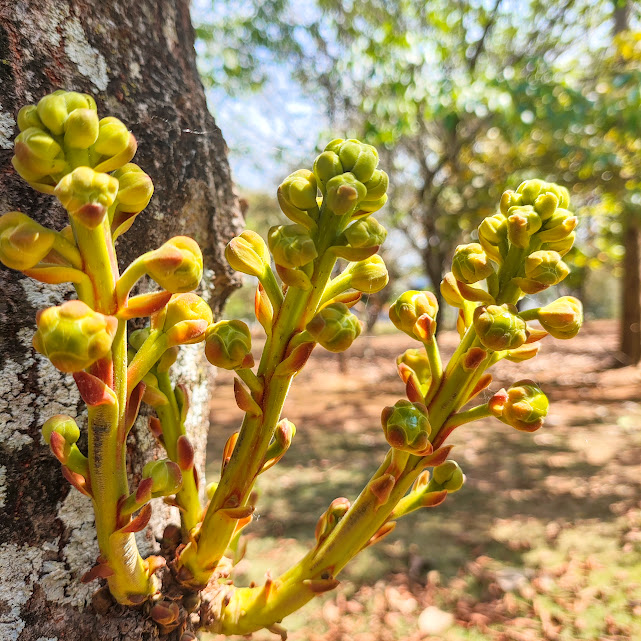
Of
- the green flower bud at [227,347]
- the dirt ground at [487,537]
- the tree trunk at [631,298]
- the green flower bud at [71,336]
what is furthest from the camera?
the tree trunk at [631,298]

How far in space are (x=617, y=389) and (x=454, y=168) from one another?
3.64 meters

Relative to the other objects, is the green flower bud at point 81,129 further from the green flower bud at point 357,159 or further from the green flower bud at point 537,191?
→ the green flower bud at point 537,191

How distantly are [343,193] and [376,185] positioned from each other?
59 millimetres

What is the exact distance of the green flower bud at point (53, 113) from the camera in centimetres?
39

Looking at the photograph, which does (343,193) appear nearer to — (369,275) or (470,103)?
(369,275)

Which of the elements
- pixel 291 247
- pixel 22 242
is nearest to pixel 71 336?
pixel 22 242

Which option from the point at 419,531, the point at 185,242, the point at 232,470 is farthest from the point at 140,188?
the point at 419,531

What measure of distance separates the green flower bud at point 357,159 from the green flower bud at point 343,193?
0.05 ft

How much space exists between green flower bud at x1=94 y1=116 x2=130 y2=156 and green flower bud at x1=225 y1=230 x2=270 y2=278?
4.7 inches

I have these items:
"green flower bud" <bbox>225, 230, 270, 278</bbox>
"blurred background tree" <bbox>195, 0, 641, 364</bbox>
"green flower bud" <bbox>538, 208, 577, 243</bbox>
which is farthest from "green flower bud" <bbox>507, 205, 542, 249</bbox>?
"blurred background tree" <bbox>195, 0, 641, 364</bbox>

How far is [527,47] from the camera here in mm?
6777

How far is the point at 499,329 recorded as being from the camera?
0.49m

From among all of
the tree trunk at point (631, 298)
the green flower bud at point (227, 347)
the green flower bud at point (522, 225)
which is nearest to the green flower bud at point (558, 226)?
the green flower bud at point (522, 225)

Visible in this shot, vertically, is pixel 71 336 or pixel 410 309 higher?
pixel 410 309
